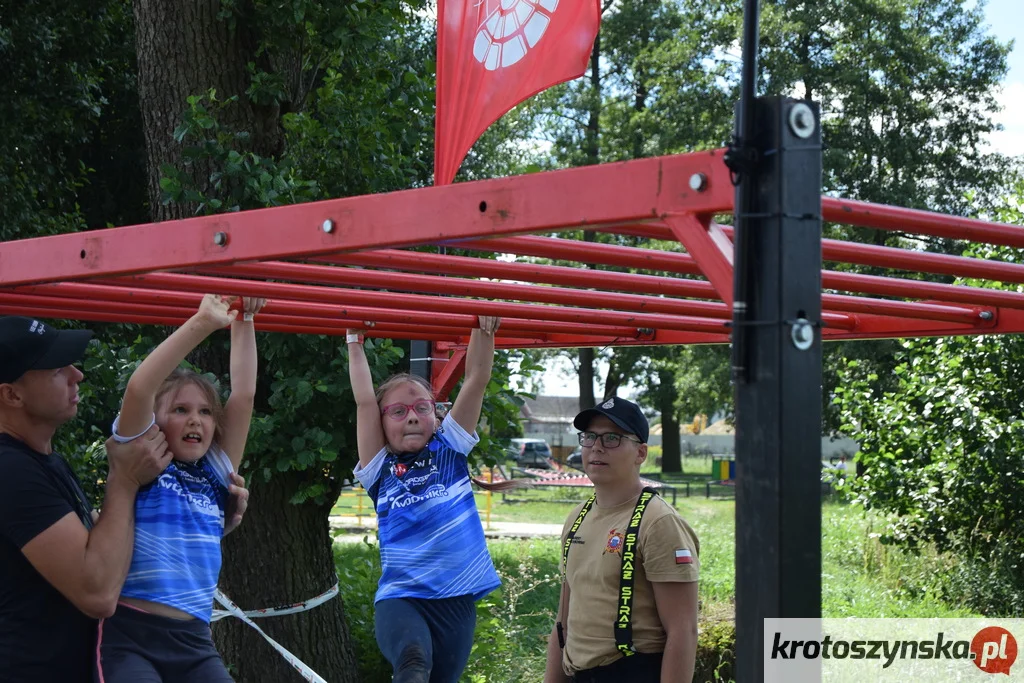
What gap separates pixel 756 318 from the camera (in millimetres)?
2133

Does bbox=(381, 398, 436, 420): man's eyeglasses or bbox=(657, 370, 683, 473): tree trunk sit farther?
bbox=(657, 370, 683, 473): tree trunk

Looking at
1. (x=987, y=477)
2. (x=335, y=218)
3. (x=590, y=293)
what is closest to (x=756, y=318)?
(x=335, y=218)

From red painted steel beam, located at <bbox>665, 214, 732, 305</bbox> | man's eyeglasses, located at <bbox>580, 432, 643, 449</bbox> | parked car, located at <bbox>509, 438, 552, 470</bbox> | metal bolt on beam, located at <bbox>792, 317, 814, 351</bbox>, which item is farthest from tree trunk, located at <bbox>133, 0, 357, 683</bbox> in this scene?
parked car, located at <bbox>509, 438, 552, 470</bbox>

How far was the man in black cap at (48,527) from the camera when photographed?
274 cm

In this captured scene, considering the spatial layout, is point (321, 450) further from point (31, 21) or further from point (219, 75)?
point (31, 21)

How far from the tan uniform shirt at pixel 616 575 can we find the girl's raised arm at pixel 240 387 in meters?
1.18

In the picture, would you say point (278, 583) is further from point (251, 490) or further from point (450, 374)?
point (450, 374)

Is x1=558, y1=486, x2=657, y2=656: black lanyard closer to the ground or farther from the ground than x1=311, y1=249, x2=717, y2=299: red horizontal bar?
closer to the ground

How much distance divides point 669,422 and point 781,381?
3758 cm

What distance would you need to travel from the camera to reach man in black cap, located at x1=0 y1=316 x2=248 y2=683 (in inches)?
108

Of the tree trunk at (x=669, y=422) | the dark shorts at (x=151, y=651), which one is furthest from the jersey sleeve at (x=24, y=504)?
the tree trunk at (x=669, y=422)

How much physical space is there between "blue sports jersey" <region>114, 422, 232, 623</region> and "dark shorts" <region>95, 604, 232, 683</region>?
0.17ft

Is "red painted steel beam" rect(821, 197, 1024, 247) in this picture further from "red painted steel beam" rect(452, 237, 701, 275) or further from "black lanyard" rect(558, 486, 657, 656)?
"black lanyard" rect(558, 486, 657, 656)

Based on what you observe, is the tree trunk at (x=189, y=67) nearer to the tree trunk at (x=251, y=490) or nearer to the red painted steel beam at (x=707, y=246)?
the tree trunk at (x=251, y=490)
